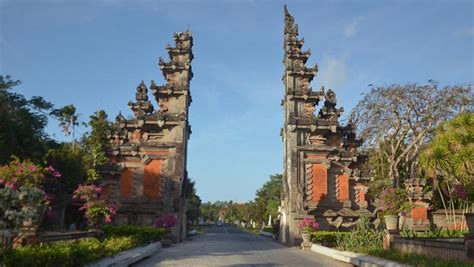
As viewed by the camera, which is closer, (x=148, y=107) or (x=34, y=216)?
(x=34, y=216)

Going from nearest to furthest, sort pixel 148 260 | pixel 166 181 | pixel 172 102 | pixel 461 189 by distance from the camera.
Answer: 1. pixel 148 260
2. pixel 461 189
3. pixel 166 181
4. pixel 172 102

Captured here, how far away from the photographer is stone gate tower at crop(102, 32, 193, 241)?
30188 mm

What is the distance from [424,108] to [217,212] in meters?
131

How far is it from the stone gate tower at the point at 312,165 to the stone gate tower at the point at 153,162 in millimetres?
7774

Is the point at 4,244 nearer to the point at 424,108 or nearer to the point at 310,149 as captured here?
the point at 310,149

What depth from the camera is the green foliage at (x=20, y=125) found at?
2584 cm

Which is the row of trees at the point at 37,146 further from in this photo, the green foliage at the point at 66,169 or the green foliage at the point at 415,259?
the green foliage at the point at 415,259

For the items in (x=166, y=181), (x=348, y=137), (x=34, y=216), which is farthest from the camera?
(x=348, y=137)

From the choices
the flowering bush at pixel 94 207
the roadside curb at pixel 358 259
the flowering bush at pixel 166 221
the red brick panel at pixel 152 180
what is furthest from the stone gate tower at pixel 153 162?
the roadside curb at pixel 358 259

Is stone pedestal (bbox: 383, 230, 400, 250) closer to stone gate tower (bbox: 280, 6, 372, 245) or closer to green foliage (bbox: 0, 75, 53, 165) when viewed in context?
stone gate tower (bbox: 280, 6, 372, 245)

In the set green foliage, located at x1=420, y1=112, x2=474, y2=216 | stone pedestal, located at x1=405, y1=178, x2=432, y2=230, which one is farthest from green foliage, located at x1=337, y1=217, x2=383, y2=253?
stone pedestal, located at x1=405, y1=178, x2=432, y2=230

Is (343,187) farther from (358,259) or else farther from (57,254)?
(57,254)

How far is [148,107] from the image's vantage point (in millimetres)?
35062

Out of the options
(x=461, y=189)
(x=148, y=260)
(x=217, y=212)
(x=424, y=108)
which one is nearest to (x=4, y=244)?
(x=148, y=260)
